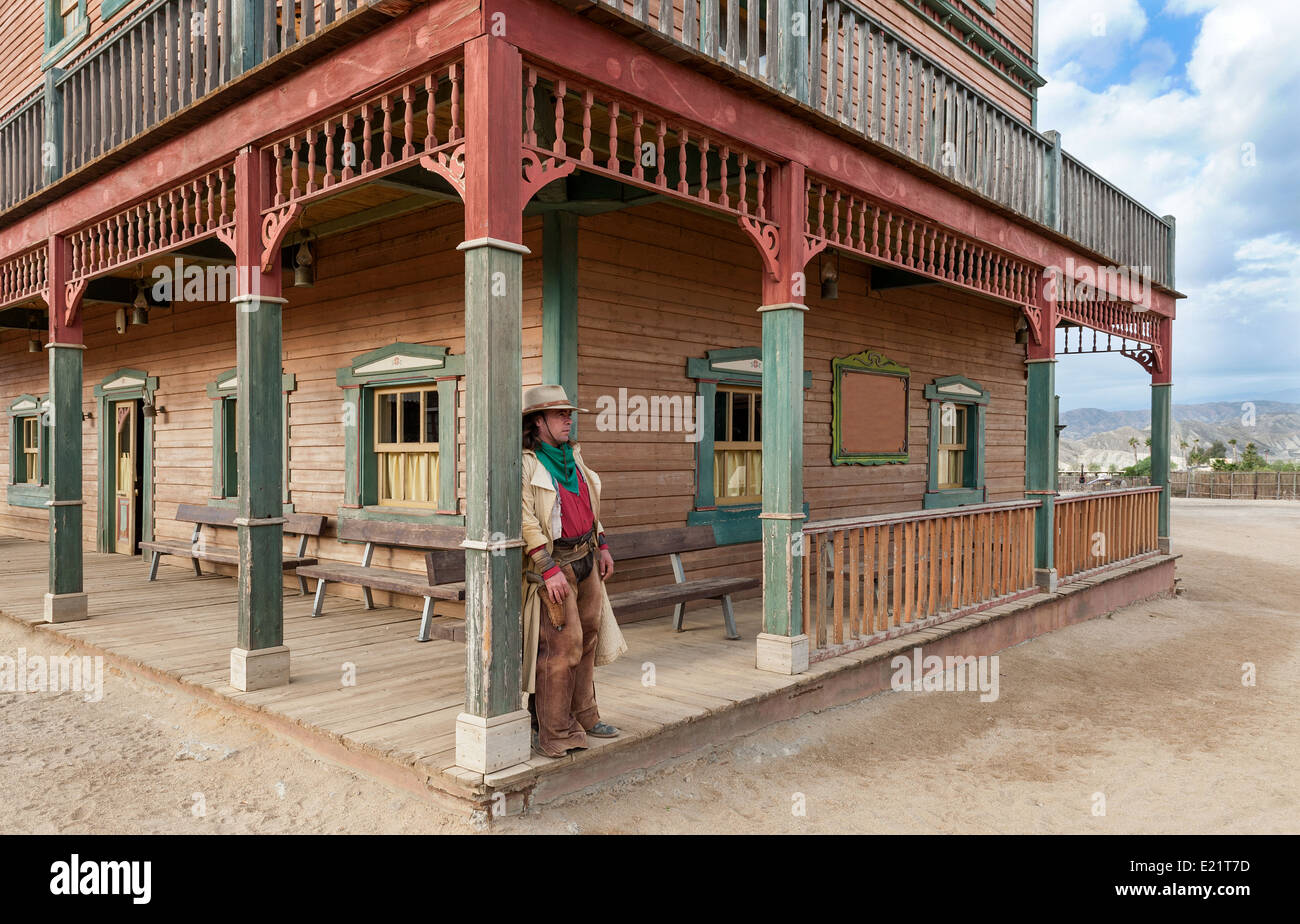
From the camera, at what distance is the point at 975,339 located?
39.4 feet

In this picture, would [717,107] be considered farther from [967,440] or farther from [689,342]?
[967,440]

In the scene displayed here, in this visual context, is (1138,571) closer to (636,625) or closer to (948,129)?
(948,129)

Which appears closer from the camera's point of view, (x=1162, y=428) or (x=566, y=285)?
(x=566, y=285)

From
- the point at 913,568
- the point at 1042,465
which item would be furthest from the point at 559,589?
the point at 1042,465

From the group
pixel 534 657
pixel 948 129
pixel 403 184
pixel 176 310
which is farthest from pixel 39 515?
pixel 948 129

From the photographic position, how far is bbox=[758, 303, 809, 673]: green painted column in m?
5.57

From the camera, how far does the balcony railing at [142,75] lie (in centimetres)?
544

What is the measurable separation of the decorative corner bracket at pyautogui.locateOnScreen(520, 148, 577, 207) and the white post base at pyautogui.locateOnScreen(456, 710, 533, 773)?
7.51ft

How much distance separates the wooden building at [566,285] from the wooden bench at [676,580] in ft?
1.27

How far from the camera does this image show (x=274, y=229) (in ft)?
17.0

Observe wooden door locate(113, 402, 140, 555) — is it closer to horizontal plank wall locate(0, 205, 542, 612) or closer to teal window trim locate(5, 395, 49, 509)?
horizontal plank wall locate(0, 205, 542, 612)

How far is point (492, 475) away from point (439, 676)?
2099mm
